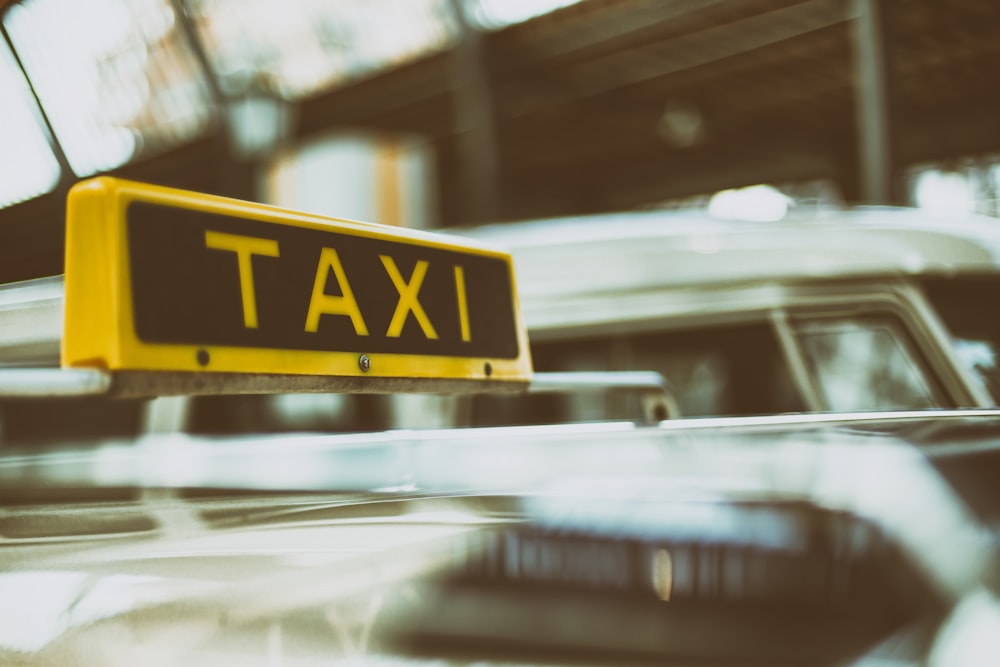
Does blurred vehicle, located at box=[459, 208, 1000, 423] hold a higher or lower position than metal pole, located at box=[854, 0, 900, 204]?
lower

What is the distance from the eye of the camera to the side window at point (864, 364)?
2768mm

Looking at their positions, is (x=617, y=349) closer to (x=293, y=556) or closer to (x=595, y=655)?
(x=293, y=556)

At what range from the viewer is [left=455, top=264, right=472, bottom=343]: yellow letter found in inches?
43.6

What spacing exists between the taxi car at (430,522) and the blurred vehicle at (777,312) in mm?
1429

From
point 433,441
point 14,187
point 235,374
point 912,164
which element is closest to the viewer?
point 235,374

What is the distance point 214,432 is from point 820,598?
96.9 inches

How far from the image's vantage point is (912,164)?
9.81 meters

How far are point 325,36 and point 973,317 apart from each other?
275 inches

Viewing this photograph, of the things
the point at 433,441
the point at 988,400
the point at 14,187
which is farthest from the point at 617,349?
the point at 14,187

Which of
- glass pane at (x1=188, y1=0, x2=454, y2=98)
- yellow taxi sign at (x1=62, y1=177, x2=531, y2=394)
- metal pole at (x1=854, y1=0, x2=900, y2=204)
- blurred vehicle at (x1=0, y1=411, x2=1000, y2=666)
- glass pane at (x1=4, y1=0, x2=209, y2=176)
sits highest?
glass pane at (x1=188, y1=0, x2=454, y2=98)

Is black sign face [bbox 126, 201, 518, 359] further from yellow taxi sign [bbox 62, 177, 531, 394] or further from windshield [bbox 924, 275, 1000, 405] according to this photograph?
windshield [bbox 924, 275, 1000, 405]

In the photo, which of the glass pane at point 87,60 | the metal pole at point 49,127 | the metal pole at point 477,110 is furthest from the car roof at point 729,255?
the metal pole at point 477,110

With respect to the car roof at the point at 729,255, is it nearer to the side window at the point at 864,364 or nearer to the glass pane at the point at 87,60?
the side window at the point at 864,364

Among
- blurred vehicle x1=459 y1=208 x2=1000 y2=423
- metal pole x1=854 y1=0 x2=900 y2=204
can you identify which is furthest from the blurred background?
blurred vehicle x1=459 y1=208 x2=1000 y2=423
